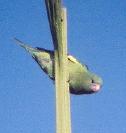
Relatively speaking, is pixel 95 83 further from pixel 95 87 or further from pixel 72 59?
pixel 72 59

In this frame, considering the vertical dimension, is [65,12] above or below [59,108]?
above

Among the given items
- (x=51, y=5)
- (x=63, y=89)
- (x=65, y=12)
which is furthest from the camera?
(x=65, y=12)

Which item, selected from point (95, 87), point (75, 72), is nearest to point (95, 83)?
point (95, 87)

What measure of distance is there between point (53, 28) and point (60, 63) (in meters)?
0.42

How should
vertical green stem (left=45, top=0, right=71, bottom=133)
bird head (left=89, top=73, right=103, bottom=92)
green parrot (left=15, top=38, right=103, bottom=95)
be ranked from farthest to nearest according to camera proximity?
bird head (left=89, top=73, right=103, bottom=92), green parrot (left=15, top=38, right=103, bottom=95), vertical green stem (left=45, top=0, right=71, bottom=133)

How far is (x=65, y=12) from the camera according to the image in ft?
10.9

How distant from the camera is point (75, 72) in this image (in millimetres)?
3711

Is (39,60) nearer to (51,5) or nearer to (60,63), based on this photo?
(60,63)

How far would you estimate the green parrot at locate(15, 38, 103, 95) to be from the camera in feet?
12.0

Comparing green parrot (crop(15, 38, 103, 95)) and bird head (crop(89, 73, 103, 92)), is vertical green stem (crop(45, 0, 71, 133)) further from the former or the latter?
bird head (crop(89, 73, 103, 92))

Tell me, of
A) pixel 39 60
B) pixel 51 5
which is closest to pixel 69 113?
pixel 51 5

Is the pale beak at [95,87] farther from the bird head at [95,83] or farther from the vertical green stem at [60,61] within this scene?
the vertical green stem at [60,61]

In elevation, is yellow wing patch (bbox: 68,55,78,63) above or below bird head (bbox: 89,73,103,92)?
above

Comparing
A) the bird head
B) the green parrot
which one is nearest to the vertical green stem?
the green parrot
